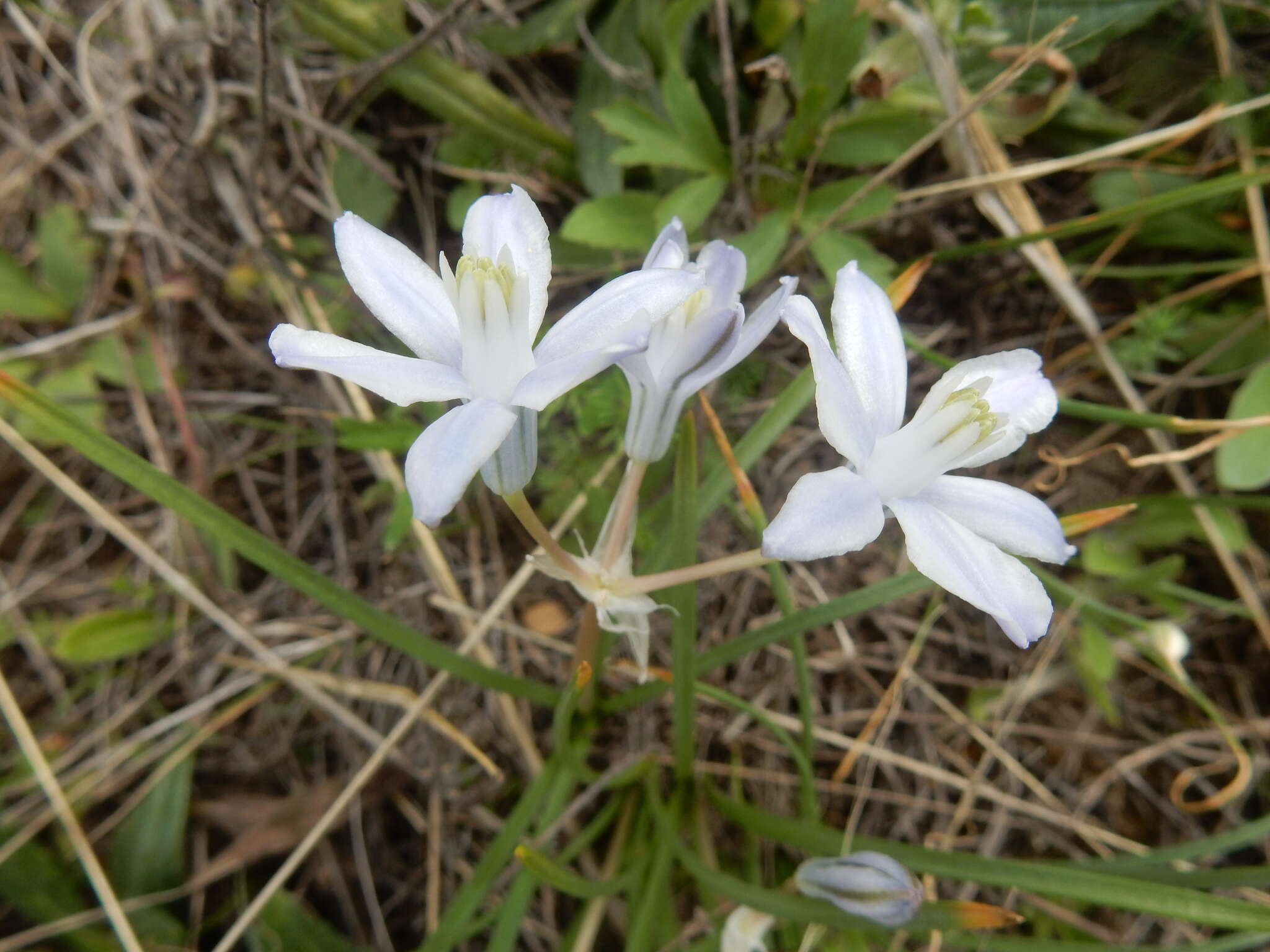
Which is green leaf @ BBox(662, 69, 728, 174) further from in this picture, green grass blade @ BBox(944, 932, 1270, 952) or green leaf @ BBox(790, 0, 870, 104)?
green grass blade @ BBox(944, 932, 1270, 952)

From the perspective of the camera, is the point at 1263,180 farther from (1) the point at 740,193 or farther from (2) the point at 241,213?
(2) the point at 241,213

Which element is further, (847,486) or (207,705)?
(207,705)

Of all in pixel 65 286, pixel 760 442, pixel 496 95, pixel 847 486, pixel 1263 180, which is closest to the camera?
pixel 847 486

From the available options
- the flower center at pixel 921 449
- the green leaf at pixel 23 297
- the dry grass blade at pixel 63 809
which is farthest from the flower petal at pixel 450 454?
the green leaf at pixel 23 297

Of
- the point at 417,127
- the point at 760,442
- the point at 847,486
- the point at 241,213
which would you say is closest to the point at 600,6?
the point at 417,127

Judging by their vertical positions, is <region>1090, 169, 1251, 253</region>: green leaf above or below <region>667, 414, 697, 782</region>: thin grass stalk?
above

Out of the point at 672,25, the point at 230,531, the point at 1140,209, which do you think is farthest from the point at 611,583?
the point at 1140,209

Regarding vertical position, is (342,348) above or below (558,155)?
below

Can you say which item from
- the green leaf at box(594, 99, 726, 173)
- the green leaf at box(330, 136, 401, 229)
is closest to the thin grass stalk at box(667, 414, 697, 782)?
the green leaf at box(594, 99, 726, 173)
